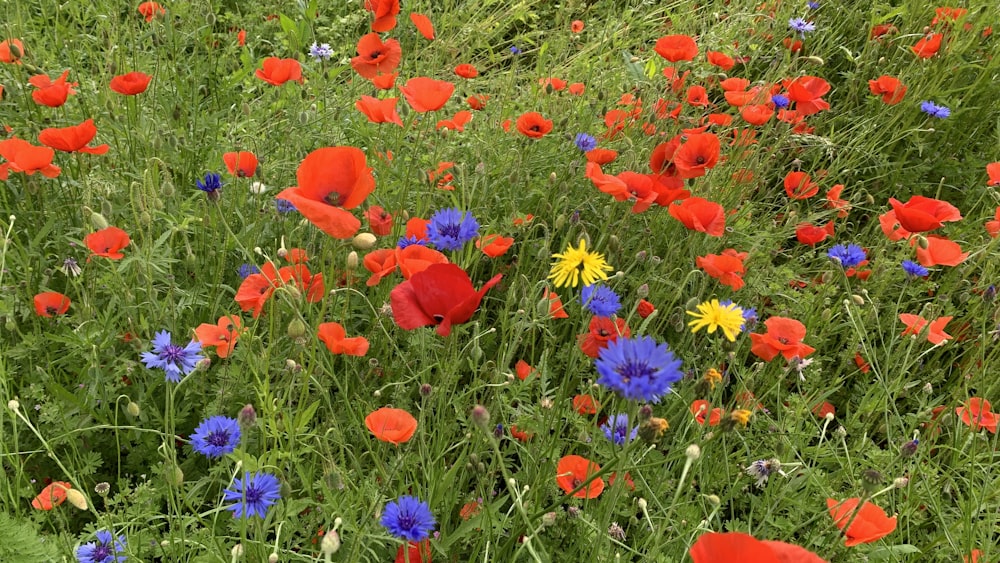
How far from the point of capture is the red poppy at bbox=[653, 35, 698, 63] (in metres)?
2.26

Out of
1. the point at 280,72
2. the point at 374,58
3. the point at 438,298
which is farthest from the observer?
the point at 374,58

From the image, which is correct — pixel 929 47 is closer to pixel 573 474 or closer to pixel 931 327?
pixel 931 327

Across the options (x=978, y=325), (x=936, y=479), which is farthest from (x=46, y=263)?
(x=978, y=325)

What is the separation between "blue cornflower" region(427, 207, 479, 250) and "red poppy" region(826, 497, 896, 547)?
91cm

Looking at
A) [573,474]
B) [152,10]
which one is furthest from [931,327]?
[152,10]

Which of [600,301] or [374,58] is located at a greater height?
[374,58]

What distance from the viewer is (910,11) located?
329cm

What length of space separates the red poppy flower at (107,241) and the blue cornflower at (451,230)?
676 millimetres

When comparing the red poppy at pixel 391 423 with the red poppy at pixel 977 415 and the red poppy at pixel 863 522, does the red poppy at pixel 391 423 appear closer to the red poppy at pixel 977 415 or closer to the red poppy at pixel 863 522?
the red poppy at pixel 863 522

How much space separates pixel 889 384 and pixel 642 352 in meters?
1.31

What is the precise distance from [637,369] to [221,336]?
1053mm

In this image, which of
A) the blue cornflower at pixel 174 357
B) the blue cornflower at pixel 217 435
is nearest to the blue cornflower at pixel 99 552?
the blue cornflower at pixel 217 435

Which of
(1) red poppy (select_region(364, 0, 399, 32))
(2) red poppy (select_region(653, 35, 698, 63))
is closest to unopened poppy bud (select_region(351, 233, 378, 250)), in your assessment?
(1) red poppy (select_region(364, 0, 399, 32))

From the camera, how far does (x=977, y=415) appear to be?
5.58ft
